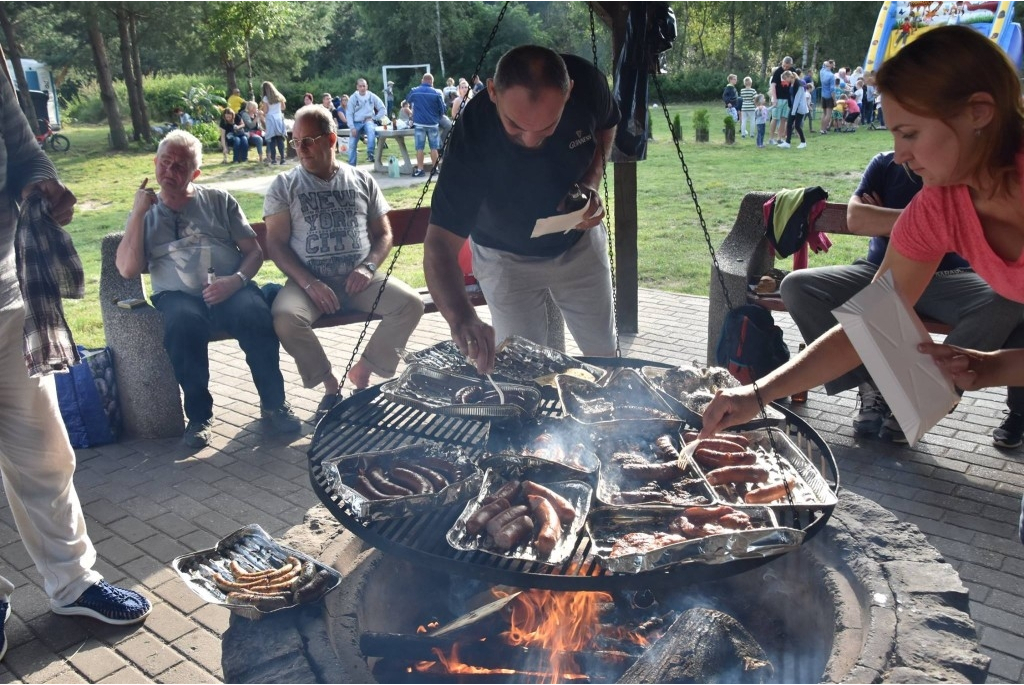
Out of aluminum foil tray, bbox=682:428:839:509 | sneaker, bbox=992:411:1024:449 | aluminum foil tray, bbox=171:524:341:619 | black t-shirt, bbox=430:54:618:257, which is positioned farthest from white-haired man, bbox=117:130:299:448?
sneaker, bbox=992:411:1024:449

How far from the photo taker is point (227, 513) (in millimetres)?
4207

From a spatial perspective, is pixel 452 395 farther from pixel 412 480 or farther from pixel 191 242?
pixel 191 242

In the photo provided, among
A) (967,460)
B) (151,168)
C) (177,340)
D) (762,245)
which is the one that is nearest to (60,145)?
(151,168)

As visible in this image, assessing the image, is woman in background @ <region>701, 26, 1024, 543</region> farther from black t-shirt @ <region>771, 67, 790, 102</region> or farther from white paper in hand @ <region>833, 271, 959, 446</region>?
black t-shirt @ <region>771, 67, 790, 102</region>

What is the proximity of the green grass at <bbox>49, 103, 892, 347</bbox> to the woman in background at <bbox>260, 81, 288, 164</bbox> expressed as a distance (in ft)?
2.62

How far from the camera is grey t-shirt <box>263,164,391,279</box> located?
17.4ft

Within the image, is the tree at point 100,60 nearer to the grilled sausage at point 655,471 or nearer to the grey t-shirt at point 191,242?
the grey t-shirt at point 191,242

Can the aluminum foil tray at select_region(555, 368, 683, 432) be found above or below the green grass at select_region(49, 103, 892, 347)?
above

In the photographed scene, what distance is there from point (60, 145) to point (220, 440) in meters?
24.3

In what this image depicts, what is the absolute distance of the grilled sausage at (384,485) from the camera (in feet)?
8.24

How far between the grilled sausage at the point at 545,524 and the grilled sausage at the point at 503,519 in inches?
1.8

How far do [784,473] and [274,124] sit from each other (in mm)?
20001

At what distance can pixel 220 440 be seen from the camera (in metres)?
5.09

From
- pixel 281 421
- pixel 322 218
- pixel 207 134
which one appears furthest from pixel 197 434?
pixel 207 134
